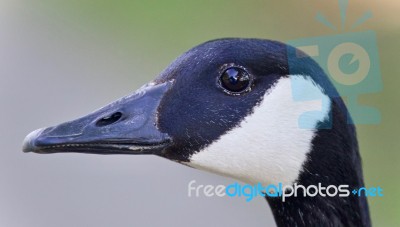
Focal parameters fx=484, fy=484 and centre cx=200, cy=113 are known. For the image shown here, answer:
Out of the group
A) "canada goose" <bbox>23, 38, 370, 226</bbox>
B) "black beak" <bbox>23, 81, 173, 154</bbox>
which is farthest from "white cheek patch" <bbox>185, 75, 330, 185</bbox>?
"black beak" <bbox>23, 81, 173, 154</bbox>

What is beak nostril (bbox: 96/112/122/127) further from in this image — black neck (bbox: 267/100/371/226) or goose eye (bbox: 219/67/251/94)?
black neck (bbox: 267/100/371/226)

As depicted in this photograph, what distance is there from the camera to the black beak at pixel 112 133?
0.85m

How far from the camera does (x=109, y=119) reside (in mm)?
875

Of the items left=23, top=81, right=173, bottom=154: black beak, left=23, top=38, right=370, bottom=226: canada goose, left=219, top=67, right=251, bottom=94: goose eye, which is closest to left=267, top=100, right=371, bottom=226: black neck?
left=23, top=38, right=370, bottom=226: canada goose

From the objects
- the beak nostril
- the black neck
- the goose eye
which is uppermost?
the goose eye

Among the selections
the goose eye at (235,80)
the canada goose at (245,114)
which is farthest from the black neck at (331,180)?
the goose eye at (235,80)

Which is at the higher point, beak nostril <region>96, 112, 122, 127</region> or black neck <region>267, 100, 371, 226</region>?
beak nostril <region>96, 112, 122, 127</region>

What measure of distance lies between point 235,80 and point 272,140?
5.2 inches

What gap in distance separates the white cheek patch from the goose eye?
44 mm

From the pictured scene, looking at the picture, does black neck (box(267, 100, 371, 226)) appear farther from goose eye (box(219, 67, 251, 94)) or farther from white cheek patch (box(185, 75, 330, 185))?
goose eye (box(219, 67, 251, 94))

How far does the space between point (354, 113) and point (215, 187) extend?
702mm

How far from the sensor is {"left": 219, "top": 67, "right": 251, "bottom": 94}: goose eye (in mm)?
899

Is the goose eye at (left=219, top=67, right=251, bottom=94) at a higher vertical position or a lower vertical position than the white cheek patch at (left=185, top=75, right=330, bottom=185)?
higher

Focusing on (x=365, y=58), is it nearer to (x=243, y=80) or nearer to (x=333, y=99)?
(x=333, y=99)
